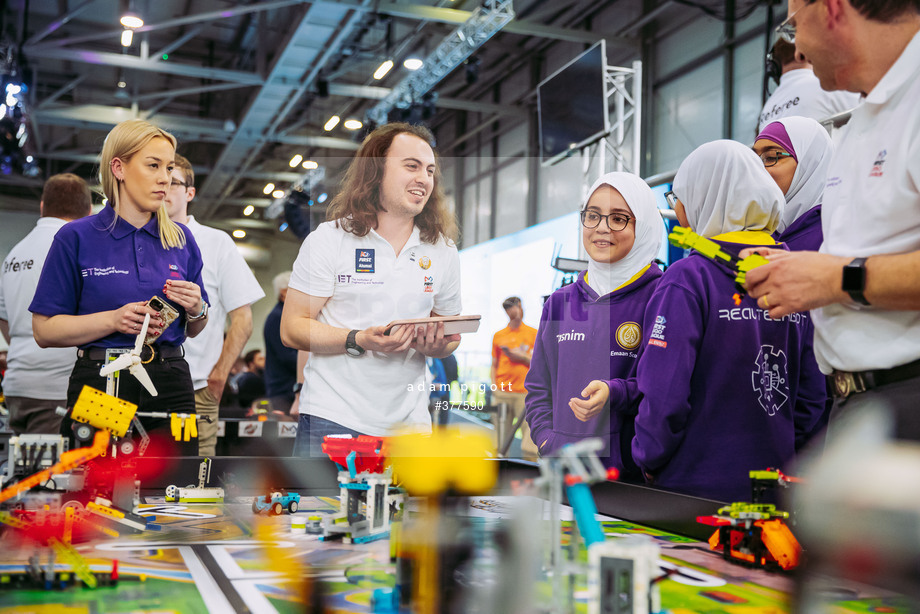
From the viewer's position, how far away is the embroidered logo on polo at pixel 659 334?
1.47 m

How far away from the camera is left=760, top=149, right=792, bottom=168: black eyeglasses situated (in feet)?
6.19

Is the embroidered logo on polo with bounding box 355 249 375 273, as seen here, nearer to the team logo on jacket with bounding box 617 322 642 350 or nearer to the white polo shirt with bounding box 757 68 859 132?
the team logo on jacket with bounding box 617 322 642 350

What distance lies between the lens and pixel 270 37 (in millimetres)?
8570

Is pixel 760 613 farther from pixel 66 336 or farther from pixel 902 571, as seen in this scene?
pixel 66 336

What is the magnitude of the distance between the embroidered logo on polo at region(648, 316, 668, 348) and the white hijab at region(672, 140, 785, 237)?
25cm

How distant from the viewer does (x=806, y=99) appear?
2.48m

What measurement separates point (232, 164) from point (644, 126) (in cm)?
578

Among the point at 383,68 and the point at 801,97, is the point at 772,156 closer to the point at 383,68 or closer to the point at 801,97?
the point at 801,97

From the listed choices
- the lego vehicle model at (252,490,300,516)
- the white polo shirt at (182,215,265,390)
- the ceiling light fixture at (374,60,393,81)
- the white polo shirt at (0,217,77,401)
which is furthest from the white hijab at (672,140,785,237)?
the ceiling light fixture at (374,60,393,81)

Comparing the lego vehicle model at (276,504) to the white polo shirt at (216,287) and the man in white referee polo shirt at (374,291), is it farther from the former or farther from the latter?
the white polo shirt at (216,287)

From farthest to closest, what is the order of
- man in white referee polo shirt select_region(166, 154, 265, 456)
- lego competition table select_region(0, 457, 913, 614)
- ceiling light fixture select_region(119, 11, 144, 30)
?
ceiling light fixture select_region(119, 11, 144, 30), man in white referee polo shirt select_region(166, 154, 265, 456), lego competition table select_region(0, 457, 913, 614)

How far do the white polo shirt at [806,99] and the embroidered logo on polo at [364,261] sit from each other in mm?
1529

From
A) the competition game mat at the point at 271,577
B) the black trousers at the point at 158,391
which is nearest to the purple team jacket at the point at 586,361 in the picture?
the competition game mat at the point at 271,577

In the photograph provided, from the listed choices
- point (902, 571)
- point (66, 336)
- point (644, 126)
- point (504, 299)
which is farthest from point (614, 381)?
point (644, 126)
